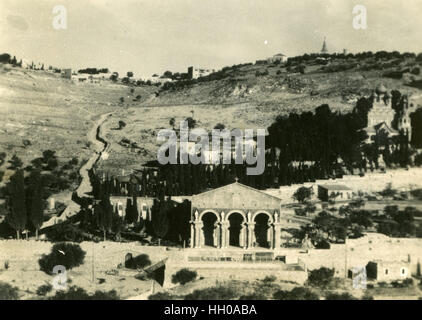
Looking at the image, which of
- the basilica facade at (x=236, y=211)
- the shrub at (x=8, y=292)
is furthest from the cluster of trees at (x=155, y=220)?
the shrub at (x=8, y=292)

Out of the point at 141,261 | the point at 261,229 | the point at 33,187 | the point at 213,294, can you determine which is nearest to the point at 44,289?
the point at 141,261

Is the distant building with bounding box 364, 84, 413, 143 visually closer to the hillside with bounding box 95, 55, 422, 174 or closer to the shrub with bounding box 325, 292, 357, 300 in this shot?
the hillside with bounding box 95, 55, 422, 174

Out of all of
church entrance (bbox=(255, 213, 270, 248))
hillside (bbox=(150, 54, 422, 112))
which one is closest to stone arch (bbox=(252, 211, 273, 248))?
church entrance (bbox=(255, 213, 270, 248))

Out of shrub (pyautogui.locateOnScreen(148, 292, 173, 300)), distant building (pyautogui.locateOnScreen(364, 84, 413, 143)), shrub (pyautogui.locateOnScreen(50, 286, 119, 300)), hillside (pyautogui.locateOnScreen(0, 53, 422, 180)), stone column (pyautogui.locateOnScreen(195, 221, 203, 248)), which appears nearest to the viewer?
shrub (pyautogui.locateOnScreen(50, 286, 119, 300))

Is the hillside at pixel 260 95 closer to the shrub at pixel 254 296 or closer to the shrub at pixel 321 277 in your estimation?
the shrub at pixel 321 277

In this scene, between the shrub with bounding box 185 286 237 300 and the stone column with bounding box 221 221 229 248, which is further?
the stone column with bounding box 221 221 229 248

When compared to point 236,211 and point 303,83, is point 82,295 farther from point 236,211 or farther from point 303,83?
point 303,83

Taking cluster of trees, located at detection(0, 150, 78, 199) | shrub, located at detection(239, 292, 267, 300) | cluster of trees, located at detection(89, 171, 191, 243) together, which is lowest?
shrub, located at detection(239, 292, 267, 300)
